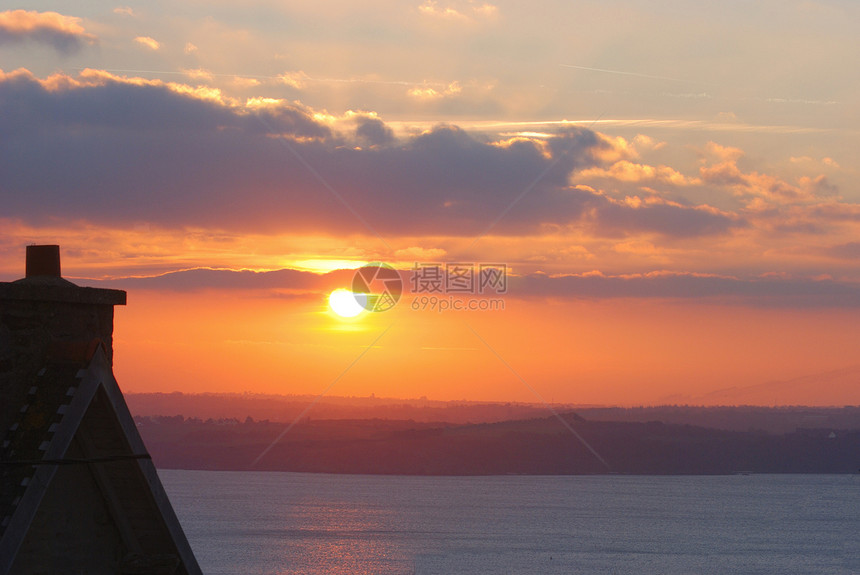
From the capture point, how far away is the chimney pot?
9.93 m

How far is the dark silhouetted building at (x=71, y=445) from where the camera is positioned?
8961 millimetres

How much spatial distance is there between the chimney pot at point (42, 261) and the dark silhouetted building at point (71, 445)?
0.04 ft

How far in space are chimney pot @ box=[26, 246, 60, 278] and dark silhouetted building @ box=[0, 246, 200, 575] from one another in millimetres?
11

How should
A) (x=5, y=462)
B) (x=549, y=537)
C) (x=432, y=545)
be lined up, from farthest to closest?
(x=549, y=537), (x=432, y=545), (x=5, y=462)

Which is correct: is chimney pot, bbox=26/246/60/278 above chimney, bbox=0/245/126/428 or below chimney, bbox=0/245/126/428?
above

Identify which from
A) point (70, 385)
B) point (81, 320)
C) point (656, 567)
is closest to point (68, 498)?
point (70, 385)

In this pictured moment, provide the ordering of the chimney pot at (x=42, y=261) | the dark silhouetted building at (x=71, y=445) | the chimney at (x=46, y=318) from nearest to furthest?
the dark silhouetted building at (x=71, y=445) < the chimney at (x=46, y=318) < the chimney pot at (x=42, y=261)

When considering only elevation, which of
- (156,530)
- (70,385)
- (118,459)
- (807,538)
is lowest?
(807,538)

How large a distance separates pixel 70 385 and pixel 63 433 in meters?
0.50

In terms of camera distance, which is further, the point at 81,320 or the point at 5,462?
the point at 81,320

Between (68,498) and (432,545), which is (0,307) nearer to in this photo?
(68,498)

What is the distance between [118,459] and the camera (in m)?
9.66

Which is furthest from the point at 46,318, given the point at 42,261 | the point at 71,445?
the point at 71,445

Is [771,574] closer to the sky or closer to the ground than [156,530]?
closer to the ground
